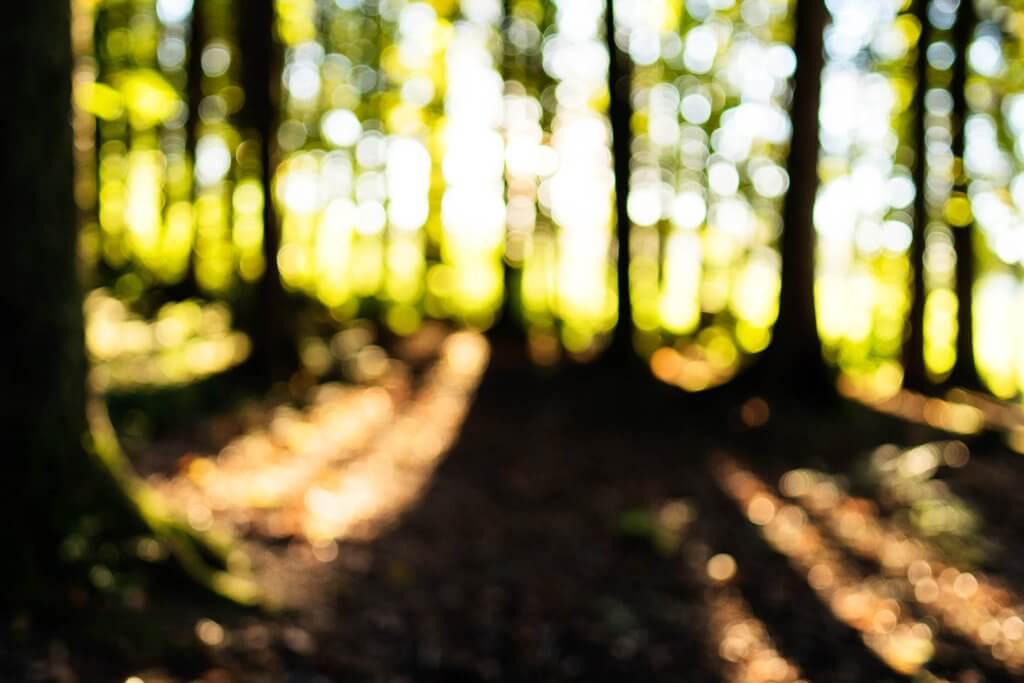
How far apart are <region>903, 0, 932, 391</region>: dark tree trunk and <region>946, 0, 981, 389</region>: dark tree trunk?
420 millimetres

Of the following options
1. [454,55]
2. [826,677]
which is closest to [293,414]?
[826,677]

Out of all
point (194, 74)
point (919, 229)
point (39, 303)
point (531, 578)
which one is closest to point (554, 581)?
point (531, 578)

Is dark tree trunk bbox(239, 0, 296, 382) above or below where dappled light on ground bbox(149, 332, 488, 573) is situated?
above

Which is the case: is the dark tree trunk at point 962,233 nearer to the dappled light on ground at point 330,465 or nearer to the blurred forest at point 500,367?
the blurred forest at point 500,367

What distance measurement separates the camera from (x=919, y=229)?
13211 mm

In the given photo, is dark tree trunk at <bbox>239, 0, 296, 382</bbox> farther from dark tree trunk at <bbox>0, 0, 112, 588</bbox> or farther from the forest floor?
dark tree trunk at <bbox>0, 0, 112, 588</bbox>

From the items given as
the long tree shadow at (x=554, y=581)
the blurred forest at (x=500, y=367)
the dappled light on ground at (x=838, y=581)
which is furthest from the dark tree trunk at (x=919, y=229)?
the dappled light on ground at (x=838, y=581)

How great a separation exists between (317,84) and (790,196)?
1618 cm

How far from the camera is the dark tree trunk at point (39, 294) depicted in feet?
15.6

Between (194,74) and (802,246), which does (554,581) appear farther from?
(194,74)

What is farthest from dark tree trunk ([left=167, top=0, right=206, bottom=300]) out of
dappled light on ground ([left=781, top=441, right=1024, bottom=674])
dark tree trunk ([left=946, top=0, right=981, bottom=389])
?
dappled light on ground ([left=781, top=441, right=1024, bottom=674])

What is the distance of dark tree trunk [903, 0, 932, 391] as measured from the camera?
12.6 m

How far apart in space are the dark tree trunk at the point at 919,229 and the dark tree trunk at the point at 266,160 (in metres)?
8.86

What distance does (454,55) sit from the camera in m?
20.1
